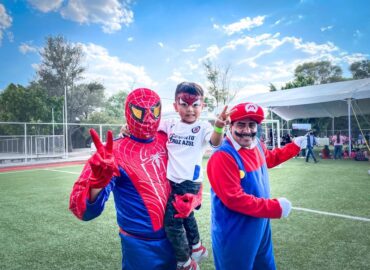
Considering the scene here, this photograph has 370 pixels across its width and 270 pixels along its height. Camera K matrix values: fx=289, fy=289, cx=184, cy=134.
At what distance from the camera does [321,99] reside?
15.2 m

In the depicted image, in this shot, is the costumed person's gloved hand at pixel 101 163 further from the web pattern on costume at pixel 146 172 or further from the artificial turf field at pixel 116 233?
the artificial turf field at pixel 116 233

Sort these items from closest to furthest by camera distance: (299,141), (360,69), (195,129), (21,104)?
(195,129) < (299,141) < (21,104) < (360,69)

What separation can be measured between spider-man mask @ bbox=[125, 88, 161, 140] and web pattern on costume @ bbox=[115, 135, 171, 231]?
0.09 m

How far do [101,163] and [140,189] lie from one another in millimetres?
444

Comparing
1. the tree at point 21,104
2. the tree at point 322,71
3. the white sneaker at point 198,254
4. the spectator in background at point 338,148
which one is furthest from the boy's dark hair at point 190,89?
the tree at point 322,71

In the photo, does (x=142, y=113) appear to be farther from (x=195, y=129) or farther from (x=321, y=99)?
(x=321, y=99)

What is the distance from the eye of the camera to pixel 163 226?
5.68ft

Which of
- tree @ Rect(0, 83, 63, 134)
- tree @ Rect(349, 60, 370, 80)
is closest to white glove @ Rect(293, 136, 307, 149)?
tree @ Rect(0, 83, 63, 134)

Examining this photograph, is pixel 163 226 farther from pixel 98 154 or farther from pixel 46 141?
pixel 46 141

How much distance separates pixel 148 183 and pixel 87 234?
342 cm

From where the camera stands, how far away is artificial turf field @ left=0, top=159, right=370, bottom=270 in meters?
3.54

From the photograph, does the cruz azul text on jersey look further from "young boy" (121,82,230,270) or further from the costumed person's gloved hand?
the costumed person's gloved hand

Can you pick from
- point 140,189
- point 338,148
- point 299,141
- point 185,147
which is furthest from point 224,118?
point 338,148

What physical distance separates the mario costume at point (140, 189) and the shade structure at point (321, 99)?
14.9 m
